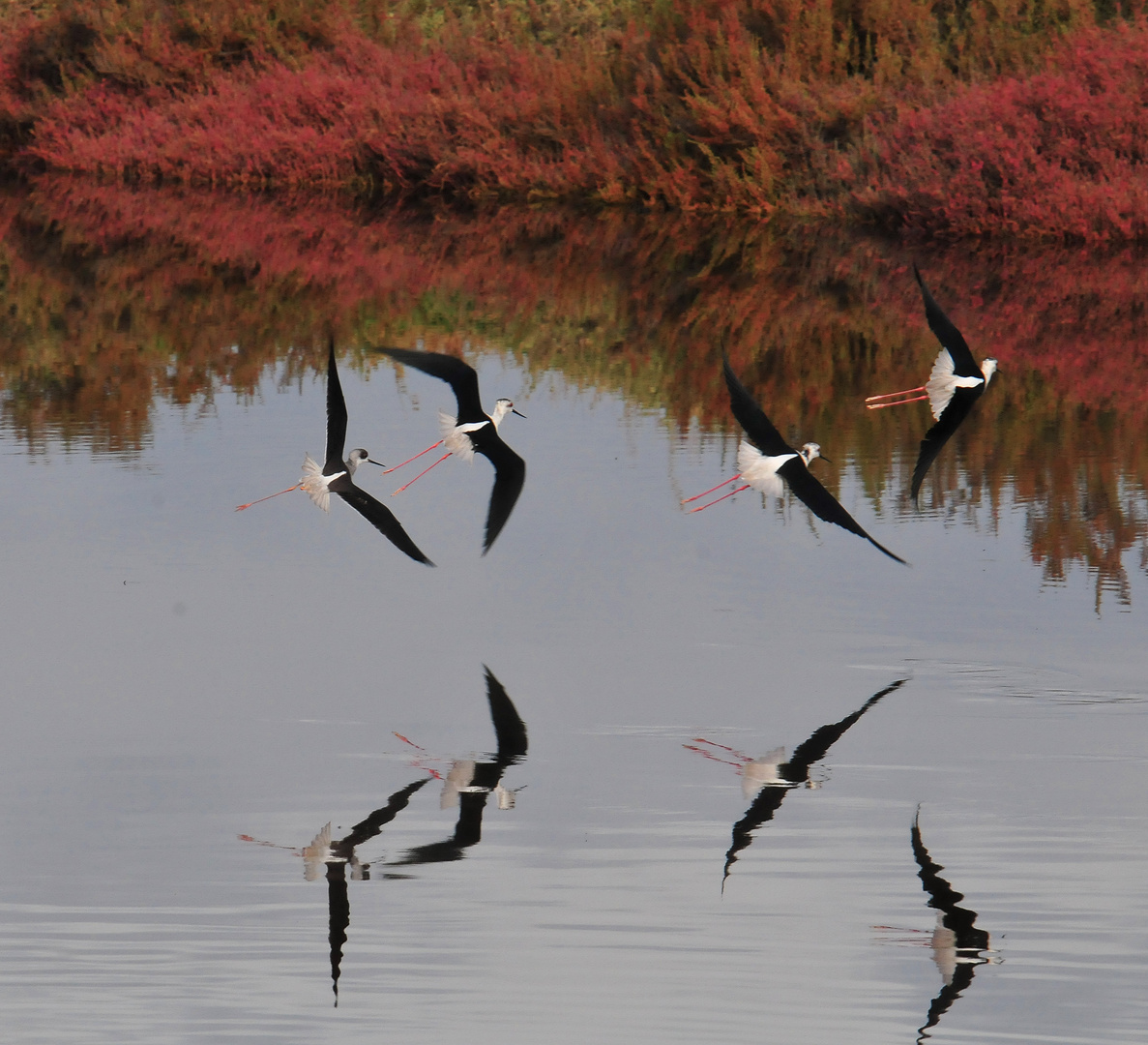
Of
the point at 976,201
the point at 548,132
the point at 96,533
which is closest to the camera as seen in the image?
the point at 96,533

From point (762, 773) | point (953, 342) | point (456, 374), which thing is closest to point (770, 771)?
point (762, 773)

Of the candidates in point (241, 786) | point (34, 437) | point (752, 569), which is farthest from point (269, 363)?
point (241, 786)

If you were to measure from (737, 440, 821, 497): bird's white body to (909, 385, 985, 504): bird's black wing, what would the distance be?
0.43 meters

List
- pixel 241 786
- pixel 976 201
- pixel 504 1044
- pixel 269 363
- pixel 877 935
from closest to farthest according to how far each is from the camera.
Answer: pixel 504 1044, pixel 877 935, pixel 241 786, pixel 269 363, pixel 976 201

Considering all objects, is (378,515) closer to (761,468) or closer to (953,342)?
(761,468)

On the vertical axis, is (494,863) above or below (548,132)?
below

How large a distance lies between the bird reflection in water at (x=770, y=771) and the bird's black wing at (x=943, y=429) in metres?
1.47

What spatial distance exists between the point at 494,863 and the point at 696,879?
0.44m

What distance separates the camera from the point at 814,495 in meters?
5.68

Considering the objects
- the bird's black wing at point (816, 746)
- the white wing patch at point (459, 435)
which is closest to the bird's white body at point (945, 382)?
the white wing patch at point (459, 435)

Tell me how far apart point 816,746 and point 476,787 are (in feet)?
2.83

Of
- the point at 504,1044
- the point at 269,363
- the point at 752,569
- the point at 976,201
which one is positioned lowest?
the point at 504,1044

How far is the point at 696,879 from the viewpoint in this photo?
4.01 metres

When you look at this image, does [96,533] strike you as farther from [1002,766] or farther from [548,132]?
[548,132]
